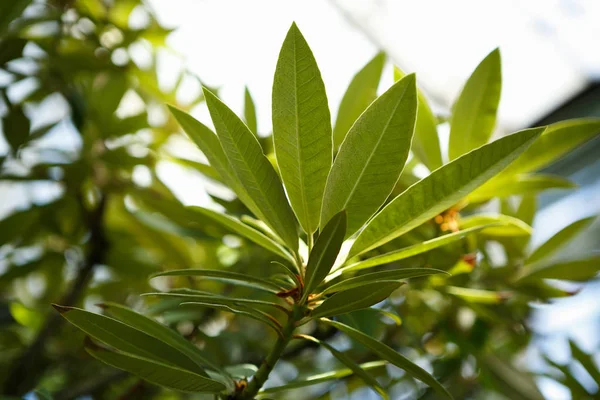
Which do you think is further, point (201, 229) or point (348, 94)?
point (201, 229)

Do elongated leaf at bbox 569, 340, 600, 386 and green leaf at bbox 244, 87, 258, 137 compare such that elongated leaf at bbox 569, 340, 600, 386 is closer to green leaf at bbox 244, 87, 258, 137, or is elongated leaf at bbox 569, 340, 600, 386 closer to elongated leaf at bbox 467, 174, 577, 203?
elongated leaf at bbox 467, 174, 577, 203

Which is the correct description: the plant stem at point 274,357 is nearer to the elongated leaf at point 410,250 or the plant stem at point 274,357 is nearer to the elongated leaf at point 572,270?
the elongated leaf at point 410,250

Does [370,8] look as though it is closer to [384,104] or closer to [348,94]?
[348,94]

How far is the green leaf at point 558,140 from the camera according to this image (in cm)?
54

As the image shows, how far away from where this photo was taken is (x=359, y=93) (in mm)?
571

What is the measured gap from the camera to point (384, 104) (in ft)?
1.19

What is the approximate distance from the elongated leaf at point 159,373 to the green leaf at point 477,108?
0.31 meters

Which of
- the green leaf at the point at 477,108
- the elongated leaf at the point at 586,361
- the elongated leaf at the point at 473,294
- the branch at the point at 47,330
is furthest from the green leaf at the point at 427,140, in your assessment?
the branch at the point at 47,330

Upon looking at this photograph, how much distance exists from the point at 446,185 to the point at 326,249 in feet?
0.32

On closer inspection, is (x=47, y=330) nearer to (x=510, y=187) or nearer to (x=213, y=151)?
(x=213, y=151)

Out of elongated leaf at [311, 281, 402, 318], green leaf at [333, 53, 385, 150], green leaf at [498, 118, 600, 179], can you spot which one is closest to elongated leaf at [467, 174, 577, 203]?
green leaf at [498, 118, 600, 179]

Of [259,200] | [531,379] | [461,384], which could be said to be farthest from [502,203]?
[259,200]

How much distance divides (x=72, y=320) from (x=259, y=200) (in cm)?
15

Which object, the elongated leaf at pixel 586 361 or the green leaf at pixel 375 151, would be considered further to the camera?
the elongated leaf at pixel 586 361
